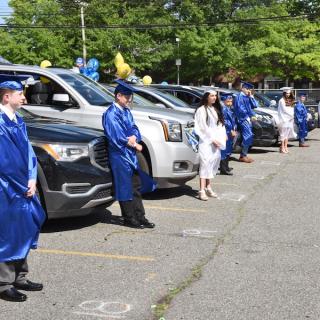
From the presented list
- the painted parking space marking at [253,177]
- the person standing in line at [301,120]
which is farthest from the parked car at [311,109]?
the painted parking space marking at [253,177]

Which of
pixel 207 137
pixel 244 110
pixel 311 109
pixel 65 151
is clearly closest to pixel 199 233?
pixel 65 151

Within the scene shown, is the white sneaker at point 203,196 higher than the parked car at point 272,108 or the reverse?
the reverse

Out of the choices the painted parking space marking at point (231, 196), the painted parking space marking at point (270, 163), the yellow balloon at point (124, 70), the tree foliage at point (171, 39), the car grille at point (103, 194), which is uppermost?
the tree foliage at point (171, 39)

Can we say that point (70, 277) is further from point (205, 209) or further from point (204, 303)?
point (205, 209)

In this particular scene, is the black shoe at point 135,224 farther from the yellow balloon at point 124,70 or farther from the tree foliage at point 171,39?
the tree foliage at point 171,39

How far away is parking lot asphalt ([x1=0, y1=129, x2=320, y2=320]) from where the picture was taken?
4305 millimetres

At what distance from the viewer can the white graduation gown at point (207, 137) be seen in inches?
329

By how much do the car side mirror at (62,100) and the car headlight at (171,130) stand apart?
1.31 meters

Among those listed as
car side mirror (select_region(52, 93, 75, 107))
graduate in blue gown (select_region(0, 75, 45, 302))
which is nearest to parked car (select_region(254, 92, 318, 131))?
car side mirror (select_region(52, 93, 75, 107))

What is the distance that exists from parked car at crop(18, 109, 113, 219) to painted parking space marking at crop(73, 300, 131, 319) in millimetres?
1887

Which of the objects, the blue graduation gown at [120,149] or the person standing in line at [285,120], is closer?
the blue graduation gown at [120,149]

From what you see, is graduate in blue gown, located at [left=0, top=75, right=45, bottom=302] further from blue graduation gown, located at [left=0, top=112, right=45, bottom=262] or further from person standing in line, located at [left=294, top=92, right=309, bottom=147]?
person standing in line, located at [left=294, top=92, right=309, bottom=147]

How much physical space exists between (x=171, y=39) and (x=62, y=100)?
38512 millimetres

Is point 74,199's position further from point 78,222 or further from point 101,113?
point 101,113
